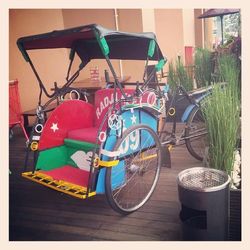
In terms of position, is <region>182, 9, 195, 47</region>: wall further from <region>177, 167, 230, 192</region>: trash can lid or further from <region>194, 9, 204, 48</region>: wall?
<region>177, 167, 230, 192</region>: trash can lid

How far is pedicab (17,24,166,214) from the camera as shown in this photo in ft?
7.49

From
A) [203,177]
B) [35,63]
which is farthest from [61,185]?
[35,63]

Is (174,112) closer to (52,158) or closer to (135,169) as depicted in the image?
(135,169)

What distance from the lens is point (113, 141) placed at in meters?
2.30

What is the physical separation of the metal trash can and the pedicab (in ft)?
2.00

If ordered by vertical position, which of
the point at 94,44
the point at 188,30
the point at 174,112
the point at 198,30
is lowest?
the point at 174,112

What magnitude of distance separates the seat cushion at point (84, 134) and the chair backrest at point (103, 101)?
0.20m

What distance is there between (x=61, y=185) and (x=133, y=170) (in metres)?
0.76

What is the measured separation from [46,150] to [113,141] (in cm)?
83

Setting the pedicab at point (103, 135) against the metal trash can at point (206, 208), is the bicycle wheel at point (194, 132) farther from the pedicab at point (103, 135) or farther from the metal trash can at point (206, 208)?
the metal trash can at point (206, 208)

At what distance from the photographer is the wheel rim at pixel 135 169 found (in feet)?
8.17

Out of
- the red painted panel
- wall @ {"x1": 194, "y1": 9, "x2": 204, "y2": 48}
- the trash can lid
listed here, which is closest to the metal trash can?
the trash can lid

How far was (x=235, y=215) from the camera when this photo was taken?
203cm

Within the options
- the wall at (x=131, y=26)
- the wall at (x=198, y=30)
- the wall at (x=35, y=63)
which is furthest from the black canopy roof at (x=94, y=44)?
the wall at (x=198, y=30)
